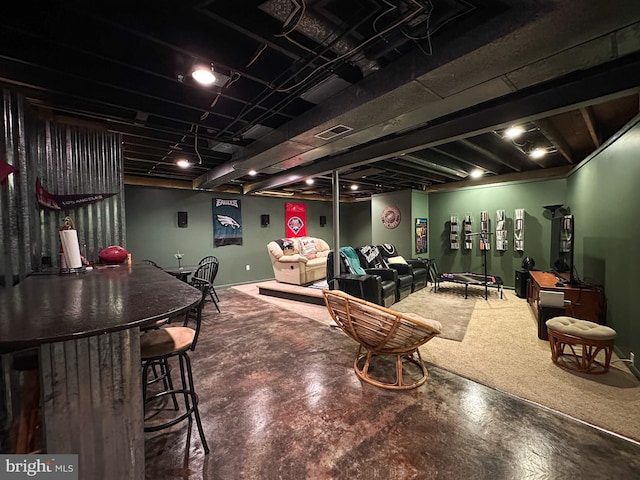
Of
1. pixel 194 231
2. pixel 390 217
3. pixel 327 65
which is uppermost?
pixel 327 65

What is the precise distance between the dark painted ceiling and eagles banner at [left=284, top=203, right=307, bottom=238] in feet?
15.9

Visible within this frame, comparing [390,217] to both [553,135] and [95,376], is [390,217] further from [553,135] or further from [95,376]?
[95,376]

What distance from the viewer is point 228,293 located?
6293 millimetres

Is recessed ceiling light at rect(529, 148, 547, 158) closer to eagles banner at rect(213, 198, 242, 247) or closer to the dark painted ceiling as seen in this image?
the dark painted ceiling

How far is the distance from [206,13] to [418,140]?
2347 millimetres

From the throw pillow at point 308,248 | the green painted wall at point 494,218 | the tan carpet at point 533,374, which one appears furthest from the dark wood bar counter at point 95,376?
the green painted wall at point 494,218

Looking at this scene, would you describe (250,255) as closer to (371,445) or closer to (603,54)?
(371,445)

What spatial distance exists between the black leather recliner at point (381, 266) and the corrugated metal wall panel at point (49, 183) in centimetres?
391

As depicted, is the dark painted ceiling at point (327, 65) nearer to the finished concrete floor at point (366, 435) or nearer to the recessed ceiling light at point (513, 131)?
the recessed ceiling light at point (513, 131)

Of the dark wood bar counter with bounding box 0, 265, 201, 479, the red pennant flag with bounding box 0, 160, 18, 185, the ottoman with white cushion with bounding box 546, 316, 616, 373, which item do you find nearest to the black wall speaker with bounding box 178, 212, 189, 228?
the red pennant flag with bounding box 0, 160, 18, 185

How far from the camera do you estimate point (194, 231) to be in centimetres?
654

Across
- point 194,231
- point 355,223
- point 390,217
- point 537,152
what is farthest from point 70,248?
point 355,223

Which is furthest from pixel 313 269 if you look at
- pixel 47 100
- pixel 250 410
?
pixel 47 100

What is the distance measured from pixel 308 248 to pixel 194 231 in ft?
9.34
